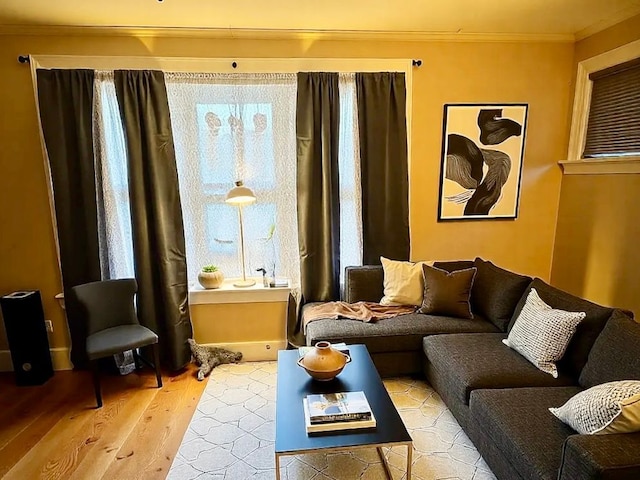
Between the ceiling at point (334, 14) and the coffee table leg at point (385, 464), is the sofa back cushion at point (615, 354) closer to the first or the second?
the coffee table leg at point (385, 464)

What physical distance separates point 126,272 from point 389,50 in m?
2.88

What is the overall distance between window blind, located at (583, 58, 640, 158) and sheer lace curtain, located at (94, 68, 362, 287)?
196cm

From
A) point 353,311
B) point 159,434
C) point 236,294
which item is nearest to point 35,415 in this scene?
point 159,434

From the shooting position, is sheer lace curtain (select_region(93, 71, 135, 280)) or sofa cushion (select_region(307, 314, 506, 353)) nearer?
sofa cushion (select_region(307, 314, 506, 353))

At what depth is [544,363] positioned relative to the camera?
2215 mm

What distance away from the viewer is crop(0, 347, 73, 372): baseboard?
3.29 meters

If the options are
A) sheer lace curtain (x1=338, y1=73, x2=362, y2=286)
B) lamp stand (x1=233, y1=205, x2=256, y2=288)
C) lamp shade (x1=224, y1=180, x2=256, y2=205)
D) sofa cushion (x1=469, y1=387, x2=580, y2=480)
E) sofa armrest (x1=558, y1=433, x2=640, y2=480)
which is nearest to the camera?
sofa armrest (x1=558, y1=433, x2=640, y2=480)

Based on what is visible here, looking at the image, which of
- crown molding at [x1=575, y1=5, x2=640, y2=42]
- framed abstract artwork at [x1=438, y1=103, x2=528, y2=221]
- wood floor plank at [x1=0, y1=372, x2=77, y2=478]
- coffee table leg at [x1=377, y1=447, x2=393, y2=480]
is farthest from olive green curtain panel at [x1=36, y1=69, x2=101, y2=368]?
crown molding at [x1=575, y1=5, x2=640, y2=42]

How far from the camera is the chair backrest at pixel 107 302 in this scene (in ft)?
9.55

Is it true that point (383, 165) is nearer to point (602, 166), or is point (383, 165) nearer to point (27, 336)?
point (602, 166)

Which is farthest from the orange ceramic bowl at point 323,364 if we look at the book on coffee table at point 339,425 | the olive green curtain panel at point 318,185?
the olive green curtain panel at point 318,185

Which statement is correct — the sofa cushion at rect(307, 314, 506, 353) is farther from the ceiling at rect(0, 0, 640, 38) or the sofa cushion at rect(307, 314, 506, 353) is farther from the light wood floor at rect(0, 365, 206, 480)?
the ceiling at rect(0, 0, 640, 38)

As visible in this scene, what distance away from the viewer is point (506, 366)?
7.45 feet

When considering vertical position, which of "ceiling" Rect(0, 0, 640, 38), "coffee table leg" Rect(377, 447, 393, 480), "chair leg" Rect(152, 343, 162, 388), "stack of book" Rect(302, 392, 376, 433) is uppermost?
"ceiling" Rect(0, 0, 640, 38)
